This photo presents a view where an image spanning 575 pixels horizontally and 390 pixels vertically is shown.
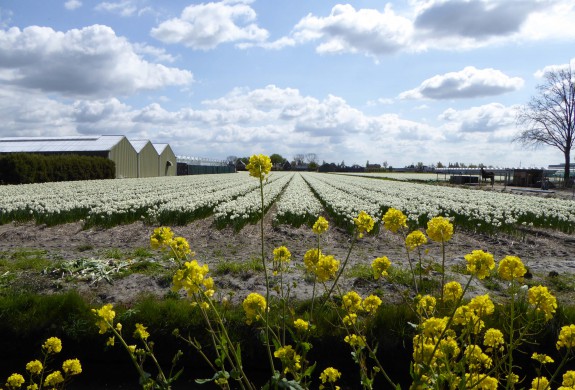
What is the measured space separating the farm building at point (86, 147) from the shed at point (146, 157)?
4.24ft

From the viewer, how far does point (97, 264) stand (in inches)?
242

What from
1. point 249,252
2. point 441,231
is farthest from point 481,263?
point 249,252

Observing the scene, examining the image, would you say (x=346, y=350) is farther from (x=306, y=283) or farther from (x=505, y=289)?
(x=505, y=289)

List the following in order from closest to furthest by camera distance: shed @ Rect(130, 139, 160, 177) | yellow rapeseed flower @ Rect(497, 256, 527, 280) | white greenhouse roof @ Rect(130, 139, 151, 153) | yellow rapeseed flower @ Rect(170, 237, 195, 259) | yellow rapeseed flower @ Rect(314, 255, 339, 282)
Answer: yellow rapeseed flower @ Rect(497, 256, 527, 280) → yellow rapeseed flower @ Rect(314, 255, 339, 282) → yellow rapeseed flower @ Rect(170, 237, 195, 259) → white greenhouse roof @ Rect(130, 139, 151, 153) → shed @ Rect(130, 139, 160, 177)

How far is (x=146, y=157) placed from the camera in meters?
48.7

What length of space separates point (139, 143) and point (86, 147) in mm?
8011

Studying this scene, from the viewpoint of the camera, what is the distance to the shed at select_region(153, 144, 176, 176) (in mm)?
53888

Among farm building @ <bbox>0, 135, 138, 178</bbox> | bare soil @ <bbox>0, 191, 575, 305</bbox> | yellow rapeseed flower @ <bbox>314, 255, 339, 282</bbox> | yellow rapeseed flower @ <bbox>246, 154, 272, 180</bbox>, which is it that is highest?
farm building @ <bbox>0, 135, 138, 178</bbox>

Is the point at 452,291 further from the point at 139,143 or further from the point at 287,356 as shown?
the point at 139,143

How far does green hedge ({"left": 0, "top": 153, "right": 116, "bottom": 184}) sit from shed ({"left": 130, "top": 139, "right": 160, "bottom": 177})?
768 centimetres

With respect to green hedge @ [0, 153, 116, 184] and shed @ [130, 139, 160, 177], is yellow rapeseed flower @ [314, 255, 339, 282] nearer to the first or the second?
green hedge @ [0, 153, 116, 184]

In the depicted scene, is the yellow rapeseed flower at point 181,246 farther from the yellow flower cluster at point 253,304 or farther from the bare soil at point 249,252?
the bare soil at point 249,252

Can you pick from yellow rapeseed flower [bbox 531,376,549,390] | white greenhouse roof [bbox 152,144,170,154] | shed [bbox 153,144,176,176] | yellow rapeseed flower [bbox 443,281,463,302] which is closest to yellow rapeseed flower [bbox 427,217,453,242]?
yellow rapeseed flower [bbox 443,281,463,302]

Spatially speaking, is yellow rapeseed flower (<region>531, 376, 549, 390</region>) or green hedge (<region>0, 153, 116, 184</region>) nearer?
yellow rapeseed flower (<region>531, 376, 549, 390</region>)
